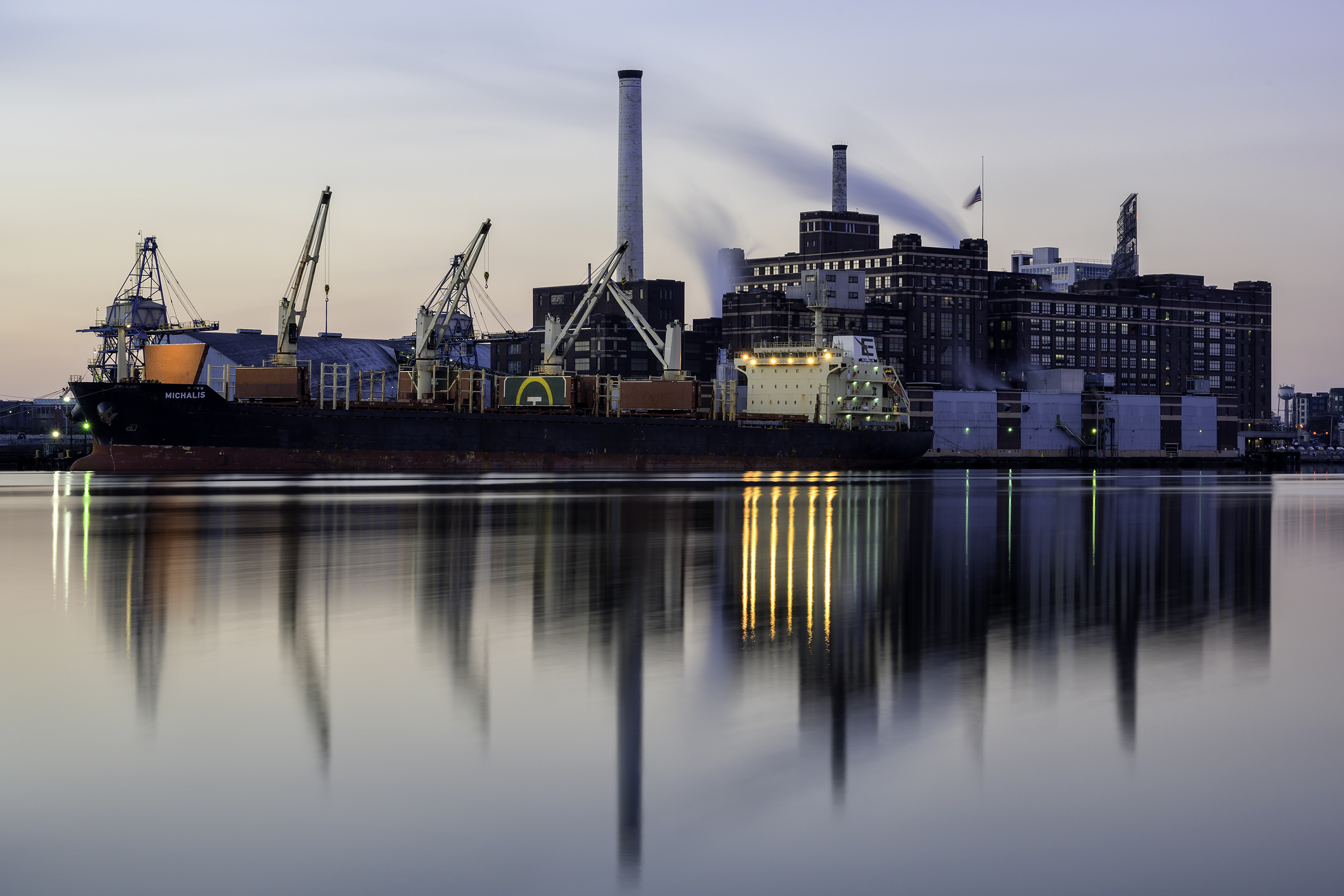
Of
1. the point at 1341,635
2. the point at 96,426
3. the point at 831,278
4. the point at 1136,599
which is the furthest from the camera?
the point at 831,278

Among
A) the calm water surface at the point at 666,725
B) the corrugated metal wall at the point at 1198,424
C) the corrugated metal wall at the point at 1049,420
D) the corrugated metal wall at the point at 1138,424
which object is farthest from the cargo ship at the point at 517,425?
the corrugated metal wall at the point at 1198,424

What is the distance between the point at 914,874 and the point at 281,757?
5.00 m

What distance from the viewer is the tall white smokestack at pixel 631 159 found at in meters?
164

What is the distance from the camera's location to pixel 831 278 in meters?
200

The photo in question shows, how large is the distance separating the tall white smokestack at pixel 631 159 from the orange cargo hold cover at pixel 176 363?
82.4m

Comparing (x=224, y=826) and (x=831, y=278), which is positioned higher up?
(x=831, y=278)

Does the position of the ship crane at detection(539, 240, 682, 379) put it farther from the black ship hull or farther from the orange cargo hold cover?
the orange cargo hold cover

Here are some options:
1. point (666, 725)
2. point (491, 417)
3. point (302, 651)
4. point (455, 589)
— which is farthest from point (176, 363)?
point (666, 725)

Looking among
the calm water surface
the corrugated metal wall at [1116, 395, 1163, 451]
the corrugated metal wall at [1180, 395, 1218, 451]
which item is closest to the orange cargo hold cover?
the calm water surface

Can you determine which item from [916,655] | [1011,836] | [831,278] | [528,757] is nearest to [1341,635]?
[916,655]

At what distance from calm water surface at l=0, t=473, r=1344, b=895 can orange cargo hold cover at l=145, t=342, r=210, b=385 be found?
66.2 meters

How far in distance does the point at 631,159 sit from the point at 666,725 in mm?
158052

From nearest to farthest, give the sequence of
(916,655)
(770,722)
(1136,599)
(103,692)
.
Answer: (770,722) → (103,692) → (916,655) → (1136,599)

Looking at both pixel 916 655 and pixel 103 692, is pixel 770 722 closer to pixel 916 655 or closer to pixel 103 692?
pixel 916 655
